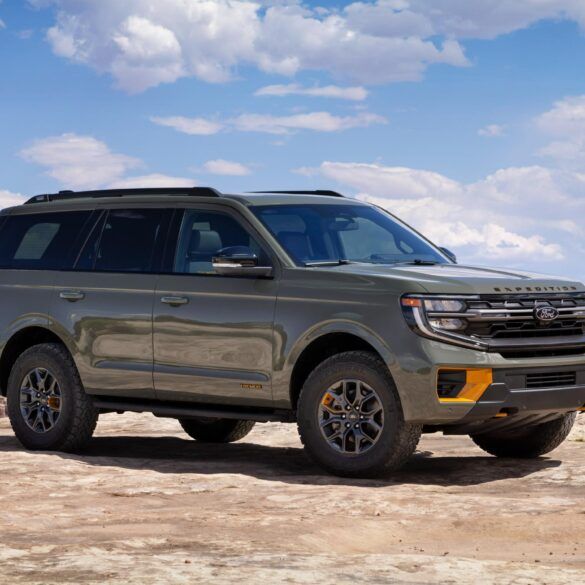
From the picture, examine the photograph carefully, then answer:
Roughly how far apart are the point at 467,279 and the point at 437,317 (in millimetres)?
422

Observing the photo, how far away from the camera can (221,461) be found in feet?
36.4

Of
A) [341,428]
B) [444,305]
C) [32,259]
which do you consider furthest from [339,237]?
[32,259]

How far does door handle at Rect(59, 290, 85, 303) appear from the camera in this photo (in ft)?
36.8

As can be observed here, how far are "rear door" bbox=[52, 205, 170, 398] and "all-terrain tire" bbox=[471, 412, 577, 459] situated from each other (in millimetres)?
2861

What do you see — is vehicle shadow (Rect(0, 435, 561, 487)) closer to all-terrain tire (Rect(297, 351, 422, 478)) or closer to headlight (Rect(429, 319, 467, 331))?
all-terrain tire (Rect(297, 351, 422, 478))

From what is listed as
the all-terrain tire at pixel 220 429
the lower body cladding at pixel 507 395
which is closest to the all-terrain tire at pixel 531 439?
the lower body cladding at pixel 507 395

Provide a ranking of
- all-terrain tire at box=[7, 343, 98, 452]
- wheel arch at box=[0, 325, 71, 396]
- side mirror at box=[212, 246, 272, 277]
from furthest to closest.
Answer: wheel arch at box=[0, 325, 71, 396] → all-terrain tire at box=[7, 343, 98, 452] → side mirror at box=[212, 246, 272, 277]

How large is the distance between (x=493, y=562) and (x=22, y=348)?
243 inches

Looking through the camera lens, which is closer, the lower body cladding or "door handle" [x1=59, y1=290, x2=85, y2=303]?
the lower body cladding

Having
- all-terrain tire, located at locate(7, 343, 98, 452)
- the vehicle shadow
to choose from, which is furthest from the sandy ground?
all-terrain tire, located at locate(7, 343, 98, 452)

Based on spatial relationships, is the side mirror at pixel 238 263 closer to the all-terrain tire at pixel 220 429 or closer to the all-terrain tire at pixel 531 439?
the all-terrain tire at pixel 531 439

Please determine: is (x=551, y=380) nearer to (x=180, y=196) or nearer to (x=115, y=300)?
(x=180, y=196)

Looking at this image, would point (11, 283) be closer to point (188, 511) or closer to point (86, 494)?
point (86, 494)

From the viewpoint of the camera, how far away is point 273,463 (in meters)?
10.9
